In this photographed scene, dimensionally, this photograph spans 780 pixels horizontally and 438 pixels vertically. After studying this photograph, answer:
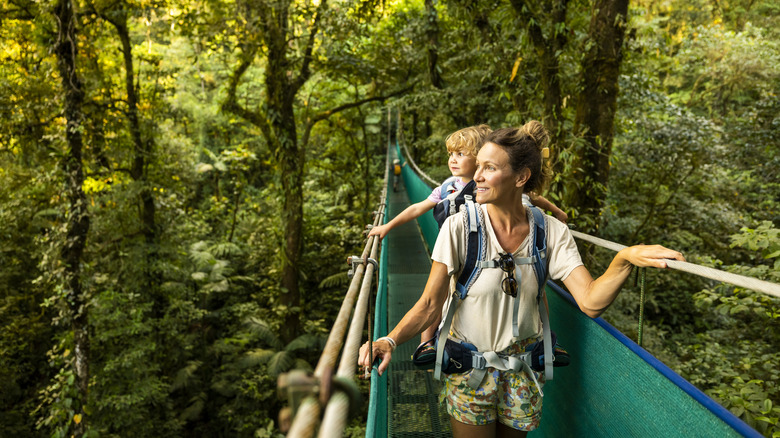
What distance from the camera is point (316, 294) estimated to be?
28.4ft

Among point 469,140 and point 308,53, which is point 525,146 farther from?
point 308,53

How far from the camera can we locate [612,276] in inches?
36.7

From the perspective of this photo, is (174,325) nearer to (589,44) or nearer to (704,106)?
(589,44)

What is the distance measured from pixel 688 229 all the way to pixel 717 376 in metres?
3.79

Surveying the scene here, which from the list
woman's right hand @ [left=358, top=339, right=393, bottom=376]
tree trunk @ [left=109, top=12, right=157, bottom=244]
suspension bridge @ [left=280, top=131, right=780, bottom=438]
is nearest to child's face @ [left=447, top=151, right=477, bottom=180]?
suspension bridge @ [left=280, top=131, right=780, bottom=438]

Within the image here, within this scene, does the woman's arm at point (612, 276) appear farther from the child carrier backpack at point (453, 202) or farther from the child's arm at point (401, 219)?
the child's arm at point (401, 219)

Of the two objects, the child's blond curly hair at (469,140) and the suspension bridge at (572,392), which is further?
the child's blond curly hair at (469,140)

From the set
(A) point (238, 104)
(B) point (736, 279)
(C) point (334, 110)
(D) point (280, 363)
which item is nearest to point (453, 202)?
(B) point (736, 279)

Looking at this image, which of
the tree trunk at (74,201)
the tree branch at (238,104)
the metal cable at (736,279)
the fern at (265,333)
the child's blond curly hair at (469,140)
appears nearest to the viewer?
the metal cable at (736,279)

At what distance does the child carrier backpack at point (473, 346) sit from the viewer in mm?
1031

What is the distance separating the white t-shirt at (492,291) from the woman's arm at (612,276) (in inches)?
1.4

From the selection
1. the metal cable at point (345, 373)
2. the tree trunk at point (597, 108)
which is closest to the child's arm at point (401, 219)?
the metal cable at point (345, 373)

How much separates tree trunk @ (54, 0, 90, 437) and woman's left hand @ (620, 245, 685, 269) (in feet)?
15.2

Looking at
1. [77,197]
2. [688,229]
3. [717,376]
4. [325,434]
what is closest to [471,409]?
[325,434]
